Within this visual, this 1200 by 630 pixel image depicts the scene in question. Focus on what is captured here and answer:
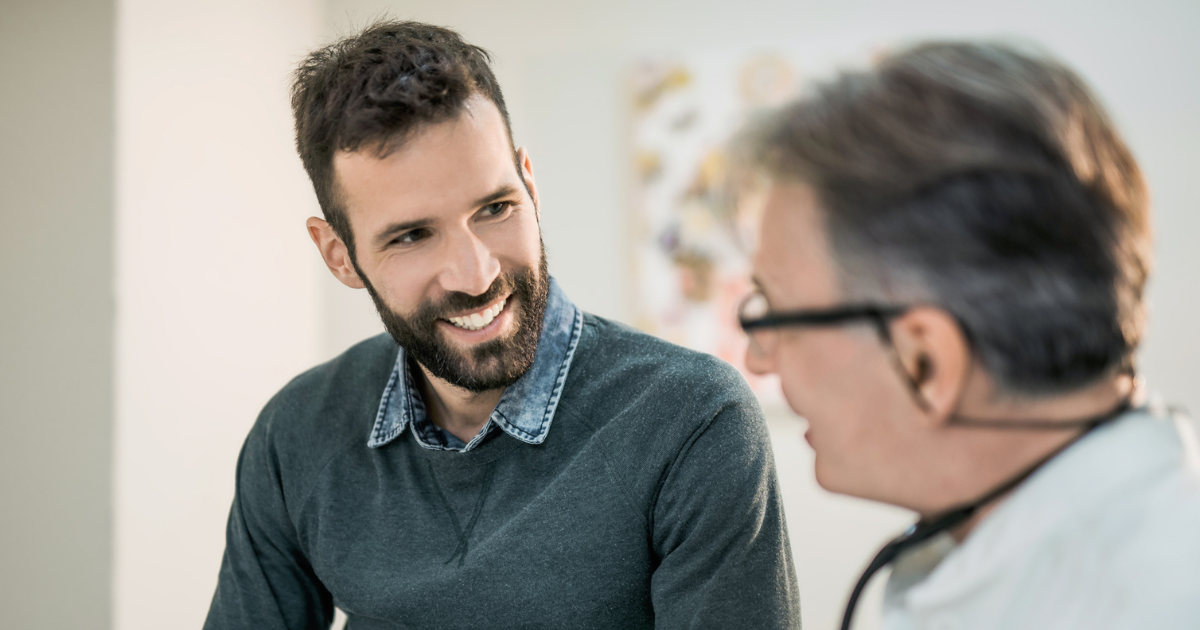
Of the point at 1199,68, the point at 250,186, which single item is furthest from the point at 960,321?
the point at 1199,68

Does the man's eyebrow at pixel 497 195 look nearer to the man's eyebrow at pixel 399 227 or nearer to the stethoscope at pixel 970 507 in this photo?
the man's eyebrow at pixel 399 227

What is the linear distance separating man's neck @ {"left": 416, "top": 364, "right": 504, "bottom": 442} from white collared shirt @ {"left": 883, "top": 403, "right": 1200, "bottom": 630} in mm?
750

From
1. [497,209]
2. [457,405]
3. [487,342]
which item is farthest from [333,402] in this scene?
[497,209]

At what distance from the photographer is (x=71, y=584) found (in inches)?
67.7

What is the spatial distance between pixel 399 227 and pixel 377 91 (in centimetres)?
18

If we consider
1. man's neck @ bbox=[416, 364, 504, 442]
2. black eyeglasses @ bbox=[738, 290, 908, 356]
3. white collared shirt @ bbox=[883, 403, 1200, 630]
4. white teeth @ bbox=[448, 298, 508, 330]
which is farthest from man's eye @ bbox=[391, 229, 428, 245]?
white collared shirt @ bbox=[883, 403, 1200, 630]

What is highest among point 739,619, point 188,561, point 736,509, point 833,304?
point 833,304

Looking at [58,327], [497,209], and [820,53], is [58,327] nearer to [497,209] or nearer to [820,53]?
[497,209]

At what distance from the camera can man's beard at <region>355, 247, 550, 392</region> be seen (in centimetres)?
119

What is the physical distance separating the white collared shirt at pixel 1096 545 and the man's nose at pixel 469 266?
0.69m

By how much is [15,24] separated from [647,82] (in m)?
1.74

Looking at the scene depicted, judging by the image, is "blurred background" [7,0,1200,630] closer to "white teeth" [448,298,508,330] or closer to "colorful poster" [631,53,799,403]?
"colorful poster" [631,53,799,403]

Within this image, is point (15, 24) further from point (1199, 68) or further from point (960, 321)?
point (1199, 68)

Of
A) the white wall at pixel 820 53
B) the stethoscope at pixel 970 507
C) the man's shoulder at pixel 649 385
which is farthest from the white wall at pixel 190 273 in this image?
the stethoscope at pixel 970 507
